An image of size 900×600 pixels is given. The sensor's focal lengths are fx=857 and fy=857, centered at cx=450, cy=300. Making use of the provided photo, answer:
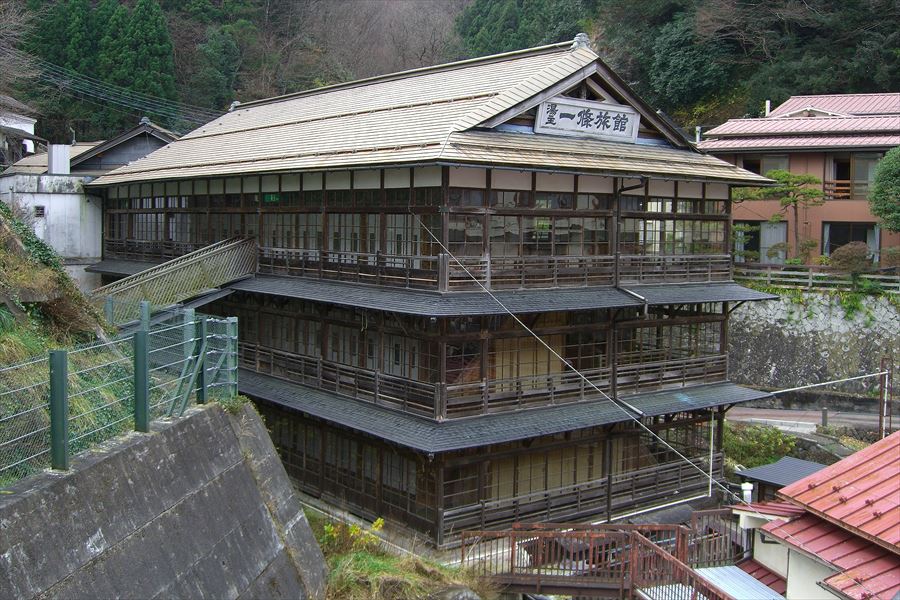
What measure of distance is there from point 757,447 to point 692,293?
8384 mm

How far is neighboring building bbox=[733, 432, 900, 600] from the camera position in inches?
486

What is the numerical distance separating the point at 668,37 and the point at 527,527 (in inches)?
1552

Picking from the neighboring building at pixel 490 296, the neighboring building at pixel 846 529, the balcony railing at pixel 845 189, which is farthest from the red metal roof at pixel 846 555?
the balcony railing at pixel 845 189

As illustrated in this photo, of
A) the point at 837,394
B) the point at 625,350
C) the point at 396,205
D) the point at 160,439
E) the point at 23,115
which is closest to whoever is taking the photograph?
the point at 160,439

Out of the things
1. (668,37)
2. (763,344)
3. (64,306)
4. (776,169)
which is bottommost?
(763,344)

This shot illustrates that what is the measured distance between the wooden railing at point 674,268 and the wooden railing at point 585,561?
7.01 meters

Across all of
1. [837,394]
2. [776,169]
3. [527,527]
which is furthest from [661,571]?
[776,169]

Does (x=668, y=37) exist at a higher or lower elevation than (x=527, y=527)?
higher

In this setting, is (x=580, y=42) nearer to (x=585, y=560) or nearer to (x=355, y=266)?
(x=355, y=266)

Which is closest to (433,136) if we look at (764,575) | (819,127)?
(764,575)

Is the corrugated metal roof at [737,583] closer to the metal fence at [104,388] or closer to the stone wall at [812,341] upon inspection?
the metal fence at [104,388]

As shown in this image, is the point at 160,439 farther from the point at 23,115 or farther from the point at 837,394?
the point at 23,115

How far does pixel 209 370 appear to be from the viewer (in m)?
13.4

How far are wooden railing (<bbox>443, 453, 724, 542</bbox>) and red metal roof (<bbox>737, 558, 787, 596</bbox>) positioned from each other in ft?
16.0
